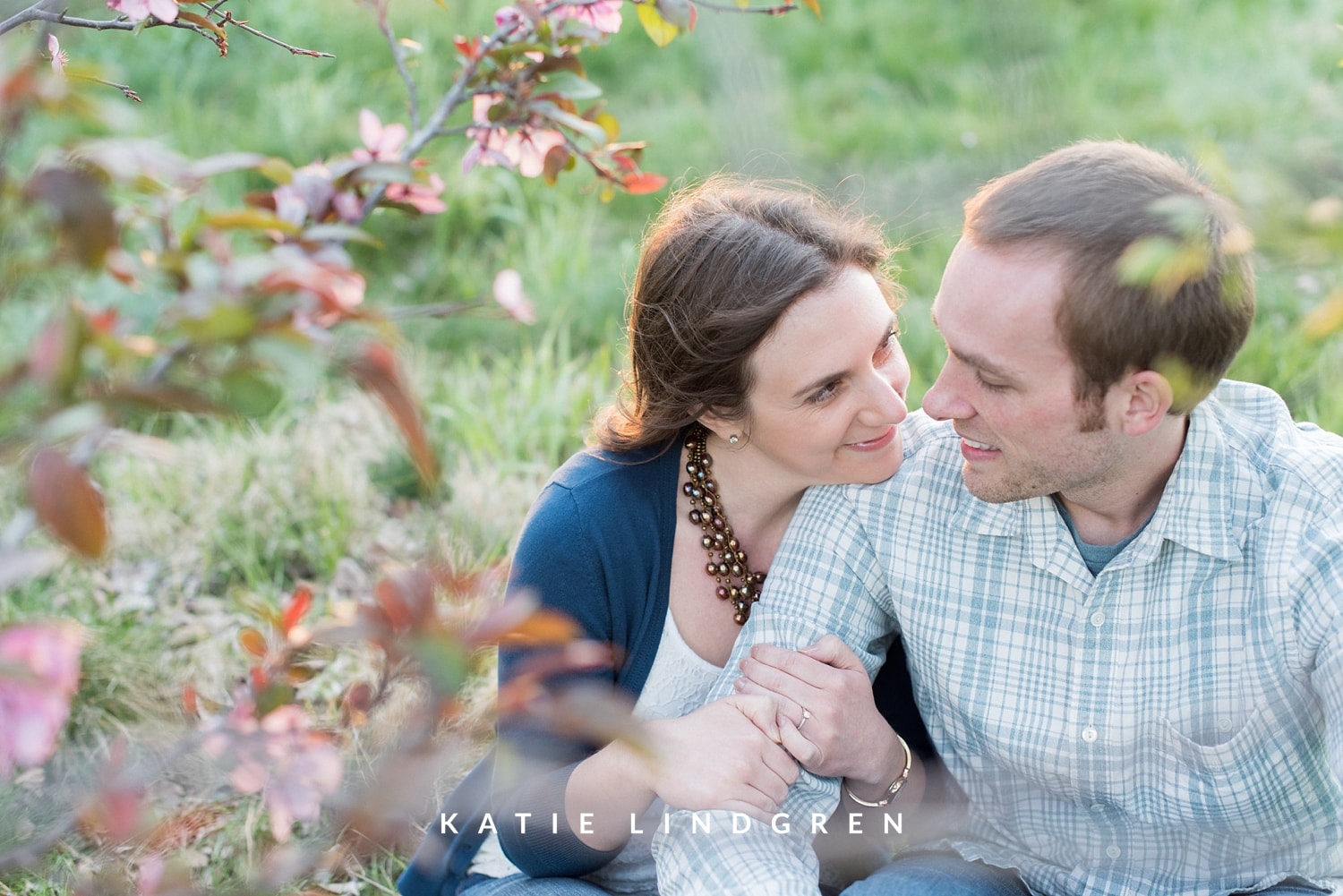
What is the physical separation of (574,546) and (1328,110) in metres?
3.36

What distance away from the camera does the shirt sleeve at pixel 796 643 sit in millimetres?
1716

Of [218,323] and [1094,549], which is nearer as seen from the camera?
[218,323]

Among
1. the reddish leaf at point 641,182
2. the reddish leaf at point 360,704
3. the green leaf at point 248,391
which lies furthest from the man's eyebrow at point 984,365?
the green leaf at point 248,391

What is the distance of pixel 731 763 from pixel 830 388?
0.58m

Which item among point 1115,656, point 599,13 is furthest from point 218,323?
point 1115,656

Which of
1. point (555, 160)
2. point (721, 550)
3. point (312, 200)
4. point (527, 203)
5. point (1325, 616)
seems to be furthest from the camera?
point (527, 203)

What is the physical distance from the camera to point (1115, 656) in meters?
1.79

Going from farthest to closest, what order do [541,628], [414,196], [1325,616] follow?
[1325,616], [414,196], [541,628]

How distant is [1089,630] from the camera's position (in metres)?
1.81

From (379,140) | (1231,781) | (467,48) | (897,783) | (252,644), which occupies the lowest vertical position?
(897,783)

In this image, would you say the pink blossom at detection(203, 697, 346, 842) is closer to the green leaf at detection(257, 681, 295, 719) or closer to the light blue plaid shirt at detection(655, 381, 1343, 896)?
the green leaf at detection(257, 681, 295, 719)

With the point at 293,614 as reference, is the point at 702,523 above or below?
below

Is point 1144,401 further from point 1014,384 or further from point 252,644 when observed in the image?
point 252,644

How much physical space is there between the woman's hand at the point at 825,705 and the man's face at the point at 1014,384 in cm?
35
